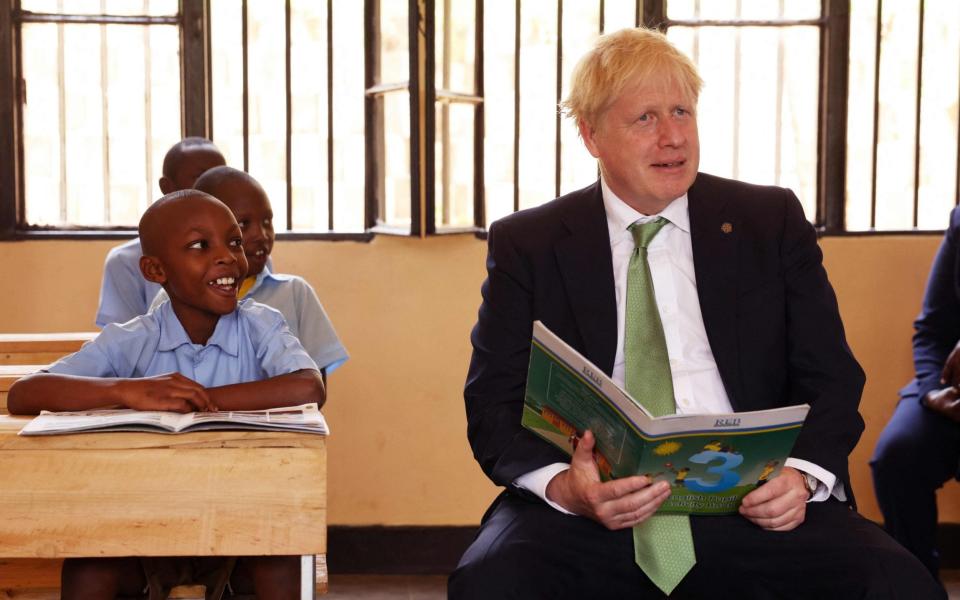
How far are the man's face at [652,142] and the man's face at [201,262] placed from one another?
2.78ft

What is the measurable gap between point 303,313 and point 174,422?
4.97ft

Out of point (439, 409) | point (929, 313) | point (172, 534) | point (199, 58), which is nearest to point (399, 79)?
point (199, 58)

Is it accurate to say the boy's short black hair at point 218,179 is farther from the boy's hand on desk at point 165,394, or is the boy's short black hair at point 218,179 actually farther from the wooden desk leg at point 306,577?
the wooden desk leg at point 306,577

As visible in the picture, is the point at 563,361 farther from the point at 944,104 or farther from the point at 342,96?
the point at 944,104

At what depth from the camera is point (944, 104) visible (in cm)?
445

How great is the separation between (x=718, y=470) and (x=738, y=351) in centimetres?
46

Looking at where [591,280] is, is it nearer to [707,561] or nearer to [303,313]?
[707,561]

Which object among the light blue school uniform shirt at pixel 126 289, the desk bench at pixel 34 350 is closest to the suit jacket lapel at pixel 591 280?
the desk bench at pixel 34 350

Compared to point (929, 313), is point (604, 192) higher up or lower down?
higher up

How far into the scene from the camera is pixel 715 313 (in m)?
2.49

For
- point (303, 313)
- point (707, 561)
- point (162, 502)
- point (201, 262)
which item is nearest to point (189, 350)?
point (201, 262)

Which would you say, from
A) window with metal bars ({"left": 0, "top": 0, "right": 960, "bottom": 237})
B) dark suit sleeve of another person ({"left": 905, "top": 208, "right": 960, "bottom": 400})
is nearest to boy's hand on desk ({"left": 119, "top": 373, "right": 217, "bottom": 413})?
window with metal bars ({"left": 0, "top": 0, "right": 960, "bottom": 237})

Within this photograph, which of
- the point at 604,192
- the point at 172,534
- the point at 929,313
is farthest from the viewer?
the point at 929,313

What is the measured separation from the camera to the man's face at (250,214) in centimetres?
333
